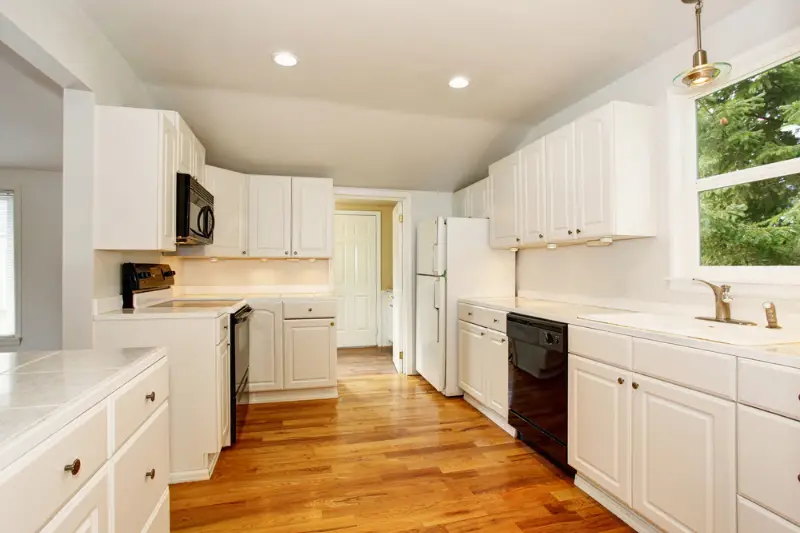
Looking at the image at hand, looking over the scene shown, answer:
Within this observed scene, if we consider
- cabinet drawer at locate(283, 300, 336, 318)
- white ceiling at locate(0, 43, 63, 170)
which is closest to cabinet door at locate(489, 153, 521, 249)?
cabinet drawer at locate(283, 300, 336, 318)

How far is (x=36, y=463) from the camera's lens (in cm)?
78

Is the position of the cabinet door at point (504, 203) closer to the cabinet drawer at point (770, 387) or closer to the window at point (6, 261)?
the cabinet drawer at point (770, 387)

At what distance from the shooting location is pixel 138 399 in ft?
4.23

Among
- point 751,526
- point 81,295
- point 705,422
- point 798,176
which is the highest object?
point 798,176

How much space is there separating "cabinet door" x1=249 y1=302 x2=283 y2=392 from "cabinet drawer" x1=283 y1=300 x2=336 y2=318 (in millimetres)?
76

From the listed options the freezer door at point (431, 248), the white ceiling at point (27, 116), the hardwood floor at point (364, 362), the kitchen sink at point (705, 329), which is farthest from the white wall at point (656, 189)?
the white ceiling at point (27, 116)

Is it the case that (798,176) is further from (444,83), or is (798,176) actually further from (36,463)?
(36,463)

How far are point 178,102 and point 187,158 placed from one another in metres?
0.55

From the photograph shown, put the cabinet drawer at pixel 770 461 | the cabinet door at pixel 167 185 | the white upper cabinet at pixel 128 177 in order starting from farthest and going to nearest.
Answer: the cabinet door at pixel 167 185
the white upper cabinet at pixel 128 177
the cabinet drawer at pixel 770 461

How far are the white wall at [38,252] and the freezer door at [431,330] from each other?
3.86 meters

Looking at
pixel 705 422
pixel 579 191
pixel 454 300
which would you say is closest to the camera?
pixel 705 422

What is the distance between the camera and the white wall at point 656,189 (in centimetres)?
193

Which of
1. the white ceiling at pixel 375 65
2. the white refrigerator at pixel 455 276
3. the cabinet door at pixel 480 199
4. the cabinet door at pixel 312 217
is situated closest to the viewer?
the white ceiling at pixel 375 65

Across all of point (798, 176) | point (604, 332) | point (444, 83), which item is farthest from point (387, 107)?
point (798, 176)
